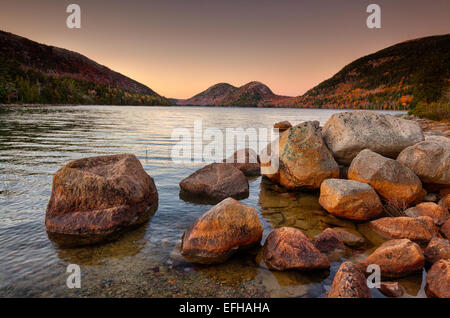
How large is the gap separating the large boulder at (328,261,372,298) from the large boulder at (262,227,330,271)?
2.25 feet

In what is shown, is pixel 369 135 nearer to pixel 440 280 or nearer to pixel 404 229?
pixel 404 229

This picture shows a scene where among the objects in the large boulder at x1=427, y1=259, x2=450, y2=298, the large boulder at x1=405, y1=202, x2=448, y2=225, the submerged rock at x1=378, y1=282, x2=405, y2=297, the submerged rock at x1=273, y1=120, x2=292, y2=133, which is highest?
the submerged rock at x1=273, y1=120, x2=292, y2=133

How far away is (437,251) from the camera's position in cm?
488

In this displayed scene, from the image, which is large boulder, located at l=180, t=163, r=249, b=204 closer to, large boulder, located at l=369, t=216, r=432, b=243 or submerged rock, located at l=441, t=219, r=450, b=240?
large boulder, located at l=369, t=216, r=432, b=243

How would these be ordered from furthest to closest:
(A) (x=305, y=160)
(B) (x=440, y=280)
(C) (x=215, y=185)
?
(A) (x=305, y=160) < (C) (x=215, y=185) < (B) (x=440, y=280)

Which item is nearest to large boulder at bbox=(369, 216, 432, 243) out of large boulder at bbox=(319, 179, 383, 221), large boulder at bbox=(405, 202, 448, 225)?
large boulder at bbox=(319, 179, 383, 221)

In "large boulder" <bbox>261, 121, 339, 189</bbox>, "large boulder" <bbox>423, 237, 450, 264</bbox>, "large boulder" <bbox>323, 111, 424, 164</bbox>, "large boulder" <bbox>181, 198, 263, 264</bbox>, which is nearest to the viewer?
"large boulder" <bbox>423, 237, 450, 264</bbox>

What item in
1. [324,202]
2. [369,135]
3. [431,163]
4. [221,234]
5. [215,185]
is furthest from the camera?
[369,135]

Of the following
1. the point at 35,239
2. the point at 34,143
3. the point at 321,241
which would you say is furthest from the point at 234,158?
the point at 34,143

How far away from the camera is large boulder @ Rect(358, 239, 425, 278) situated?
179 inches

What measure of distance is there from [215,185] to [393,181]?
5.52 meters

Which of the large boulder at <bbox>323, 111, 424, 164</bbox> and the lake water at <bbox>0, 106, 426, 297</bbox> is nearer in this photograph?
the lake water at <bbox>0, 106, 426, 297</bbox>

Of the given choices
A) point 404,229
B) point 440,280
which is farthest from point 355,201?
point 440,280

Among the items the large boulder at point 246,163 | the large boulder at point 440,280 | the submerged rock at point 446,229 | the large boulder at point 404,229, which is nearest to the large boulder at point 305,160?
the large boulder at point 246,163
